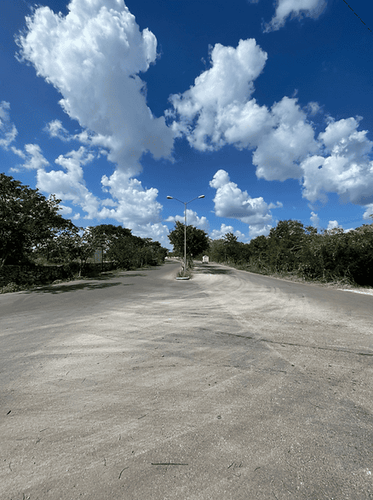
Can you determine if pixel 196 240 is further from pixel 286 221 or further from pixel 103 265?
pixel 286 221

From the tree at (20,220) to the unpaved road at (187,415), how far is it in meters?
11.7

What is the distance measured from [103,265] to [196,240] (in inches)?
523

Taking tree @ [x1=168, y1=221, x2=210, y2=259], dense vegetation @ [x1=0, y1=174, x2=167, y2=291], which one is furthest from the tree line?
dense vegetation @ [x1=0, y1=174, x2=167, y2=291]

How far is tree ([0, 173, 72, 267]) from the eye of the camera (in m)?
13.9

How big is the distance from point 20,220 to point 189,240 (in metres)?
16.3

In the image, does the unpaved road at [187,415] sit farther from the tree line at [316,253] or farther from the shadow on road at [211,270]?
the shadow on road at [211,270]

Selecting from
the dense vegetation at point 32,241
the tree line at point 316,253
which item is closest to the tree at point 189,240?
the tree line at point 316,253

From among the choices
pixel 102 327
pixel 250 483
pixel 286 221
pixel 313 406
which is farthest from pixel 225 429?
pixel 286 221

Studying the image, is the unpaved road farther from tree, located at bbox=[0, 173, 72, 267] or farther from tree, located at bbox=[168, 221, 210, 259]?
tree, located at bbox=[168, 221, 210, 259]

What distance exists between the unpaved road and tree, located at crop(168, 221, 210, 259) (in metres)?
20.8

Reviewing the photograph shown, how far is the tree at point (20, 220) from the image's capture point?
1388 centimetres

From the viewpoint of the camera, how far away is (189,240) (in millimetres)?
25781

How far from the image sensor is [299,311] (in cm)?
745

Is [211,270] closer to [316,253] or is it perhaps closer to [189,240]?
[189,240]
